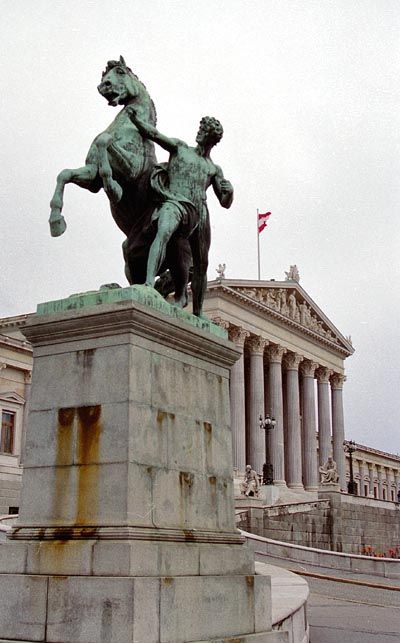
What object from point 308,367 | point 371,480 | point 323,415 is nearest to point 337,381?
point 323,415

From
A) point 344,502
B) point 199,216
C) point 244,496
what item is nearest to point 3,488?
point 244,496

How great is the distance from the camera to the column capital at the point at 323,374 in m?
77.7

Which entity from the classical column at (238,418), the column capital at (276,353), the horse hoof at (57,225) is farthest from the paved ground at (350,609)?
the column capital at (276,353)

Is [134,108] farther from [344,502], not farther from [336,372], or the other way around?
[336,372]

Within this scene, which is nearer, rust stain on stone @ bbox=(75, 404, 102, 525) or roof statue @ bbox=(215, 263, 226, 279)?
rust stain on stone @ bbox=(75, 404, 102, 525)

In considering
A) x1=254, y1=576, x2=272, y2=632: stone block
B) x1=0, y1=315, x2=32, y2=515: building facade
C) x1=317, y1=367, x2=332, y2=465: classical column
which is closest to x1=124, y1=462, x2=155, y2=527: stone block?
x1=254, y1=576, x2=272, y2=632: stone block

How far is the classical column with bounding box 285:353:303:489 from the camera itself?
69.9 meters

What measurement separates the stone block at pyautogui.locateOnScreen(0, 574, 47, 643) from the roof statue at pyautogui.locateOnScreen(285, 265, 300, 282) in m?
67.6

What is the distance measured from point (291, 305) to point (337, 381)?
11633 mm

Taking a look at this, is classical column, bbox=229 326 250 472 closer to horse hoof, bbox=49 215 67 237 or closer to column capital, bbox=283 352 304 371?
column capital, bbox=283 352 304 371

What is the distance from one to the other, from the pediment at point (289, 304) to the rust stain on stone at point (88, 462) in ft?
176

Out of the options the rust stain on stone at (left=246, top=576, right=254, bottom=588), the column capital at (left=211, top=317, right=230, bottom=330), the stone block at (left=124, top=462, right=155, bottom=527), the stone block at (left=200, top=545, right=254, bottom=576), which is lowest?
the rust stain on stone at (left=246, top=576, right=254, bottom=588)

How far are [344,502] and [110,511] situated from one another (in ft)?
154

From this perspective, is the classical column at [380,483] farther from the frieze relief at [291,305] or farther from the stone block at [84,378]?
the stone block at [84,378]
